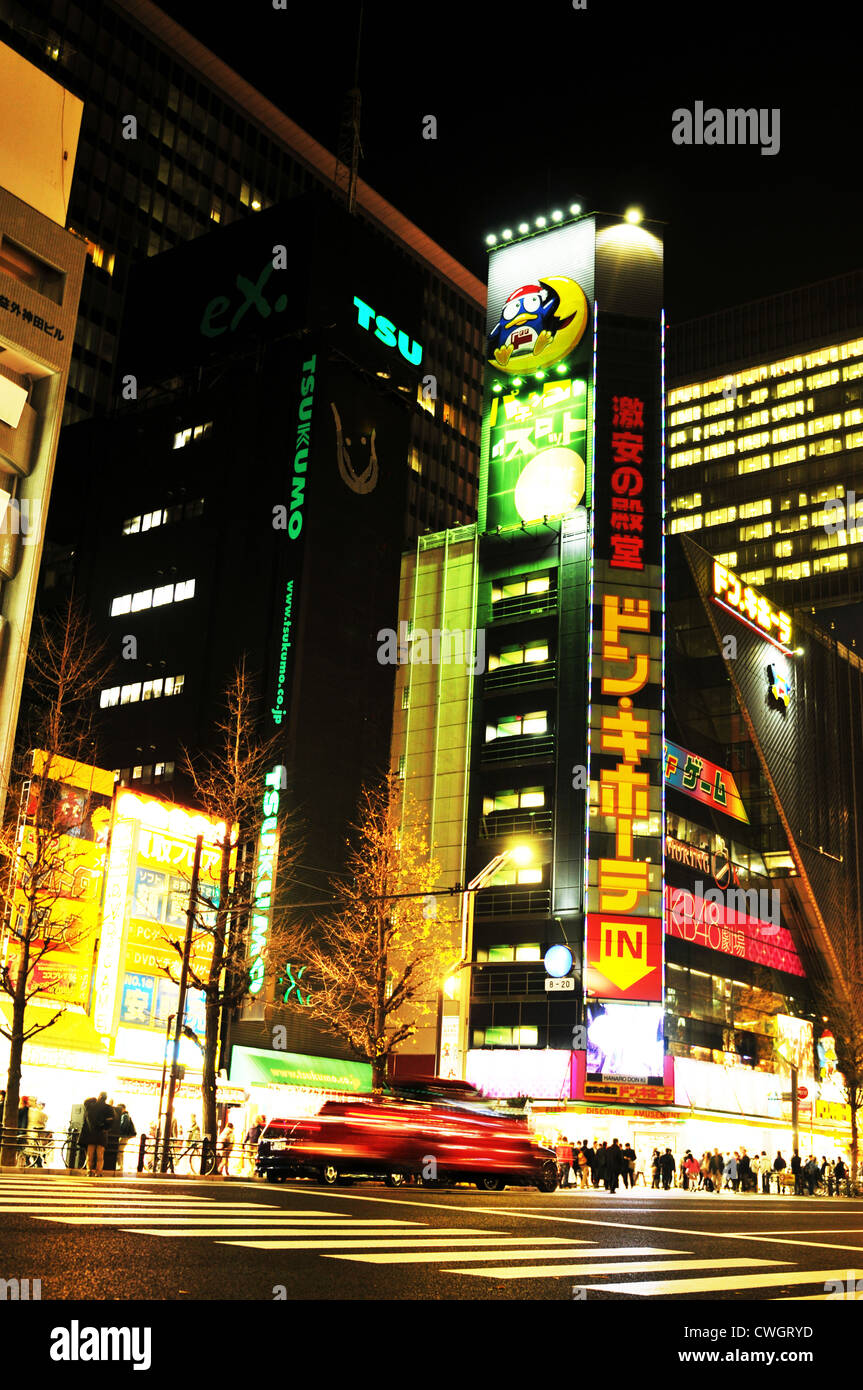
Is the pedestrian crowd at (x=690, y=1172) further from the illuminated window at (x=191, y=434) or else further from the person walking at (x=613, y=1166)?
the illuminated window at (x=191, y=434)

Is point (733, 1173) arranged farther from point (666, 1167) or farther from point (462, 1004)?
point (462, 1004)

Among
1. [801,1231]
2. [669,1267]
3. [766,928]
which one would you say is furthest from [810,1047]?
[669,1267]

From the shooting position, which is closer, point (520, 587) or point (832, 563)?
point (520, 587)

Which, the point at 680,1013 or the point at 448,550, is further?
the point at 448,550

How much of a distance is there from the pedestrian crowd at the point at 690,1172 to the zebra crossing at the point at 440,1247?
2346 cm

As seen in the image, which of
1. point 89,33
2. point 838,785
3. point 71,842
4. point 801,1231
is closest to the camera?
point 801,1231

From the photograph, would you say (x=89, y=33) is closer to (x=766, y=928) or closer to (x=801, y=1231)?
(x=766, y=928)

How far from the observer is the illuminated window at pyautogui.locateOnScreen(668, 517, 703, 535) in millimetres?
153875

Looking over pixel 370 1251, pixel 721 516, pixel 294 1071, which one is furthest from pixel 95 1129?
pixel 721 516

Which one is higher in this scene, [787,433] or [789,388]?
[789,388]

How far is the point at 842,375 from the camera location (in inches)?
5635

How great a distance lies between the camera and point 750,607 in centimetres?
6919

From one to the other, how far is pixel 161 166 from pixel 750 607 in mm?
58141
